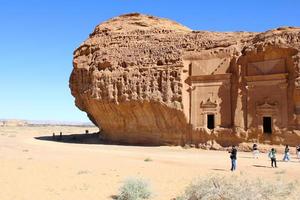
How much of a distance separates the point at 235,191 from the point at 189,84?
916 inches

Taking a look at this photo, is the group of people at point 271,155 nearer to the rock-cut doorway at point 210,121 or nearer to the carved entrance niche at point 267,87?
the carved entrance niche at point 267,87

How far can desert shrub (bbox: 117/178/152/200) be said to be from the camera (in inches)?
485

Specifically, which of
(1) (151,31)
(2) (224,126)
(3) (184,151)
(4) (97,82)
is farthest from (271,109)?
(4) (97,82)

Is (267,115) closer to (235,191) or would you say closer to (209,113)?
(209,113)

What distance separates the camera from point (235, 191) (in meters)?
10.2

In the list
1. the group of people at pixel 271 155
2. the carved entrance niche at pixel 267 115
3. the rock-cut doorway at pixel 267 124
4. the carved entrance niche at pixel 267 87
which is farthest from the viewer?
the rock-cut doorway at pixel 267 124

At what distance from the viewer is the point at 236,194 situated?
1000 cm

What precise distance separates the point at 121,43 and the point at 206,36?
942 cm

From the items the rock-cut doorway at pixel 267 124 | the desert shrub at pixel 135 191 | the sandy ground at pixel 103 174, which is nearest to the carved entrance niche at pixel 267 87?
the rock-cut doorway at pixel 267 124

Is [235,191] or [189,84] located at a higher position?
[189,84]

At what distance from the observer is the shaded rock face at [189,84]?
28.5m

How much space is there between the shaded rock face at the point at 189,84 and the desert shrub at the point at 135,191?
58.9ft

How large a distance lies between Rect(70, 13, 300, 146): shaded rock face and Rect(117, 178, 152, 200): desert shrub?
17.9 metres

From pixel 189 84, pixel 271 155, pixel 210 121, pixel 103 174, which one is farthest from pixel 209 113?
pixel 103 174
